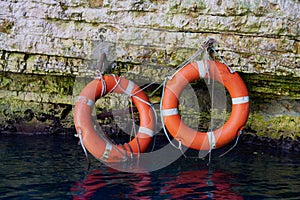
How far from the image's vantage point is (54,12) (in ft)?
19.9

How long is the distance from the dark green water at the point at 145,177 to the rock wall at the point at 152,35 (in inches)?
41.6

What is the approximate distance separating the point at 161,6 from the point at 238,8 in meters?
0.94

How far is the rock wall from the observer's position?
5.71 meters

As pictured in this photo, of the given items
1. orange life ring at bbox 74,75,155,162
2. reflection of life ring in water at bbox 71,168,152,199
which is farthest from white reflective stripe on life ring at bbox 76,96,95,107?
reflection of life ring in water at bbox 71,168,152,199

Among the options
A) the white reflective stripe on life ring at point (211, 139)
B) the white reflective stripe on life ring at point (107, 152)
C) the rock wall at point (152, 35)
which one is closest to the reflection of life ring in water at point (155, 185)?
the white reflective stripe on life ring at point (107, 152)

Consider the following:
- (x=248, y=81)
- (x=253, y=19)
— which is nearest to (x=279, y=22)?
(x=253, y=19)

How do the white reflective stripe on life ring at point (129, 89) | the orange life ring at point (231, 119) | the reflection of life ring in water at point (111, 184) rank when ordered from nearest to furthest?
the reflection of life ring in water at point (111, 184), the orange life ring at point (231, 119), the white reflective stripe on life ring at point (129, 89)

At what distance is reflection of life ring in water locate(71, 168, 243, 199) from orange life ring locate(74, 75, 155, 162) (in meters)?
0.26

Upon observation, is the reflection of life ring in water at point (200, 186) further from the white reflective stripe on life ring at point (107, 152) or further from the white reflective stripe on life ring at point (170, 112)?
the white reflective stripe on life ring at point (107, 152)

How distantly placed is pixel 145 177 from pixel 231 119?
137 centimetres

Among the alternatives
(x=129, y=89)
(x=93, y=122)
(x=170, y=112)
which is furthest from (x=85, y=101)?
(x=170, y=112)

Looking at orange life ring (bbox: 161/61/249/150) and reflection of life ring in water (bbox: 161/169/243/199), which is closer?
reflection of life ring in water (bbox: 161/169/243/199)

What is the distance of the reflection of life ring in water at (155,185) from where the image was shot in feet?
15.9

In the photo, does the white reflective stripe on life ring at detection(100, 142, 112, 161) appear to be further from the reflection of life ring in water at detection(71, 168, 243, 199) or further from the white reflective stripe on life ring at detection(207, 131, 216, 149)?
the white reflective stripe on life ring at detection(207, 131, 216, 149)
